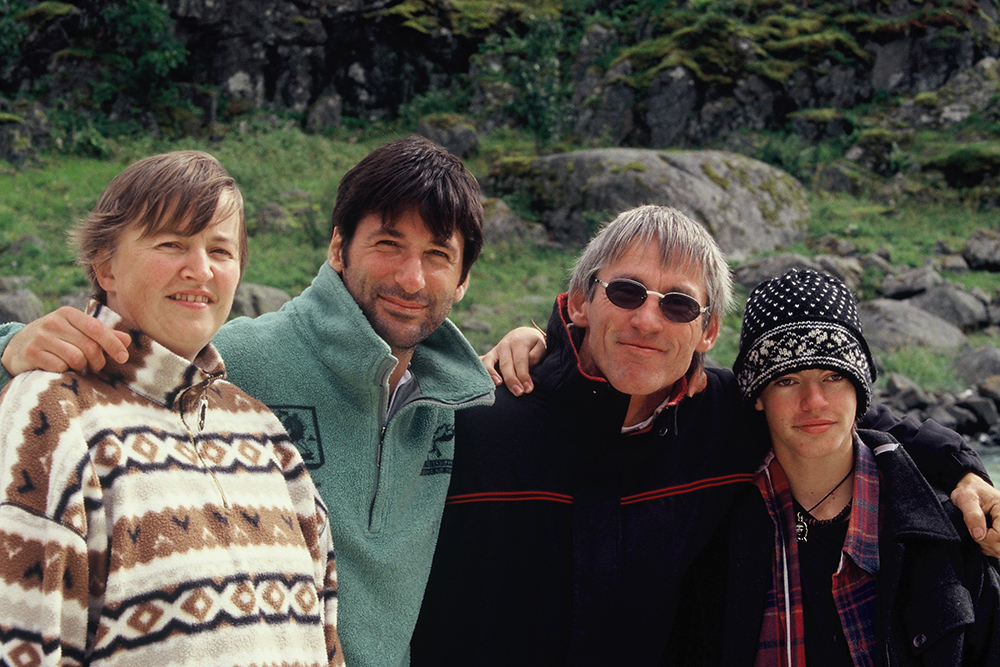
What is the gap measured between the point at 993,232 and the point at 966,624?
1799cm

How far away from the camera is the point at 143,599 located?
5.26 ft

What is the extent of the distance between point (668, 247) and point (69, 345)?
202 cm

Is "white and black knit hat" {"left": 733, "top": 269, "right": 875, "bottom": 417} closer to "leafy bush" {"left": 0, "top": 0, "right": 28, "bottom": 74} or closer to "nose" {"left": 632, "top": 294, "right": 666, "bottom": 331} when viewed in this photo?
"nose" {"left": 632, "top": 294, "right": 666, "bottom": 331}

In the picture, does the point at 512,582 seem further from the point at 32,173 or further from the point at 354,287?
the point at 32,173

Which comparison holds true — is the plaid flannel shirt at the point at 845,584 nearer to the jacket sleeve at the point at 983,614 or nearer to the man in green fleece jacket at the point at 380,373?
the jacket sleeve at the point at 983,614

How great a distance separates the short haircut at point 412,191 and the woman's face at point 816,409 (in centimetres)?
124

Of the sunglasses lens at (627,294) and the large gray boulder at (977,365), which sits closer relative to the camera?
the sunglasses lens at (627,294)

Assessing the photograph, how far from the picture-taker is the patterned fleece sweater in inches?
58.5

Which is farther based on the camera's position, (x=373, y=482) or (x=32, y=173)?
(x=32, y=173)

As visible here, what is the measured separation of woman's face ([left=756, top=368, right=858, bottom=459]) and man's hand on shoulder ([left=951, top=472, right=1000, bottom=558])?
407mm

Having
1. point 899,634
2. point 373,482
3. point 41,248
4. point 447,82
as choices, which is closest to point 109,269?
point 373,482

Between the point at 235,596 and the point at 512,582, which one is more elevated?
the point at 235,596

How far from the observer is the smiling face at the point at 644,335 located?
288 centimetres

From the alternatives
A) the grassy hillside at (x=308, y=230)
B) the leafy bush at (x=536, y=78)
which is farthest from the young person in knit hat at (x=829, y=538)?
the leafy bush at (x=536, y=78)
